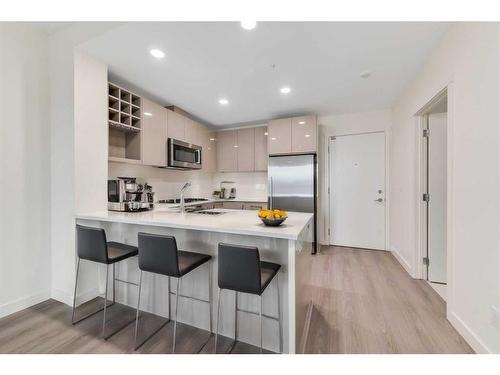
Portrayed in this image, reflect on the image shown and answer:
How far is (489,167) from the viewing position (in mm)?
1340

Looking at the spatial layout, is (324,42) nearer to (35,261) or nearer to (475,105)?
(475,105)

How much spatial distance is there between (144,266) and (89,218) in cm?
86

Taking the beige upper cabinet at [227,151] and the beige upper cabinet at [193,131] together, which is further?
A: the beige upper cabinet at [227,151]

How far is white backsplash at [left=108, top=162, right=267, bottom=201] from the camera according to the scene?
326 cm

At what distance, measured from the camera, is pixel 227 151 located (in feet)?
14.8

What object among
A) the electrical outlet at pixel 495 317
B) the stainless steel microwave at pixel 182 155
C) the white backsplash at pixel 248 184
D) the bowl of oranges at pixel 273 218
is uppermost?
the stainless steel microwave at pixel 182 155

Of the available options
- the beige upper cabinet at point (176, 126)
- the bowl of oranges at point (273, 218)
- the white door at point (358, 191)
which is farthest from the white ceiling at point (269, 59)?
the bowl of oranges at point (273, 218)

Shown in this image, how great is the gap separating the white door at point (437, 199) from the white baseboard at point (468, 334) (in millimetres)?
891

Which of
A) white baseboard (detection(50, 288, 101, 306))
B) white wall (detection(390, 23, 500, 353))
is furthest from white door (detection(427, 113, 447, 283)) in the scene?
white baseboard (detection(50, 288, 101, 306))

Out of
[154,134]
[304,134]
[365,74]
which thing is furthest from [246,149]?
[365,74]

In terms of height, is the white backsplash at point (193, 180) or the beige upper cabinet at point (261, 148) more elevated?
the beige upper cabinet at point (261, 148)

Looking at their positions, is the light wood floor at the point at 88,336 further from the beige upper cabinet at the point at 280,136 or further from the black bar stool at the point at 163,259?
the beige upper cabinet at the point at 280,136

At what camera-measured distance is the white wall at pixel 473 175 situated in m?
1.32
